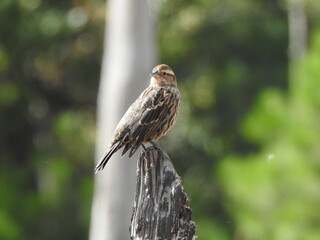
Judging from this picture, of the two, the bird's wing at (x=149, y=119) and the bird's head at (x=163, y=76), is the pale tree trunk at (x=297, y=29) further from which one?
the bird's wing at (x=149, y=119)

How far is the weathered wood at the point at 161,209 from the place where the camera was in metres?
5.01

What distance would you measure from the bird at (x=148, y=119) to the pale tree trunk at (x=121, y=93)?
647 centimetres

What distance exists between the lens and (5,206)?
62.3 feet

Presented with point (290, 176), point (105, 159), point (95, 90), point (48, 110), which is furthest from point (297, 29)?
point (105, 159)

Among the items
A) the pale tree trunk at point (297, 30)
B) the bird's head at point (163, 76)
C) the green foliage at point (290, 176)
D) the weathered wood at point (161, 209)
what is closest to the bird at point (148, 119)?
the bird's head at point (163, 76)

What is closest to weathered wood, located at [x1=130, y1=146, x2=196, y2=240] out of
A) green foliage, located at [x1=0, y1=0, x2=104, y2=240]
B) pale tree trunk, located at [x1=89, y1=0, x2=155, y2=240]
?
pale tree trunk, located at [x1=89, y1=0, x2=155, y2=240]

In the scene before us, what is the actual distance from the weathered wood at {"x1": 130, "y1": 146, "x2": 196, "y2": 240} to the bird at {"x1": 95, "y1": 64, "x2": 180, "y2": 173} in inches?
32.7

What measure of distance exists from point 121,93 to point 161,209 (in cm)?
872

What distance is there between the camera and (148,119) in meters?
6.57

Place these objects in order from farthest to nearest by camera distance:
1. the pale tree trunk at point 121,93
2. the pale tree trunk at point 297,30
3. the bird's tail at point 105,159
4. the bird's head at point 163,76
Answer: the pale tree trunk at point 297,30 < the pale tree trunk at point 121,93 < the bird's head at point 163,76 < the bird's tail at point 105,159

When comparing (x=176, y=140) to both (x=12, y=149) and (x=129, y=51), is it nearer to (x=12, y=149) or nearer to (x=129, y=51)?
(x=12, y=149)

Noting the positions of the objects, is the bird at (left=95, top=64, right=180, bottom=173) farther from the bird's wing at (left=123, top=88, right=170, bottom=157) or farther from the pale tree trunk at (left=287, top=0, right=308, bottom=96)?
the pale tree trunk at (left=287, top=0, right=308, bottom=96)

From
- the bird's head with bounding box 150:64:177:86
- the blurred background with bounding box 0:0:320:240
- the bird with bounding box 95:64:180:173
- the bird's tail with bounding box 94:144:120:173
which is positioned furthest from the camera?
the blurred background with bounding box 0:0:320:240

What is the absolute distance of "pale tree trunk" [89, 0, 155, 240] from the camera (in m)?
13.7
